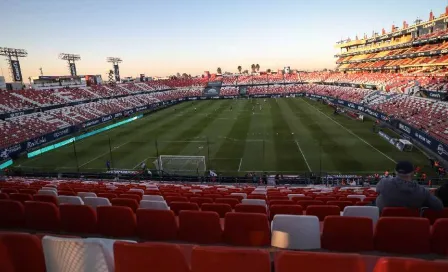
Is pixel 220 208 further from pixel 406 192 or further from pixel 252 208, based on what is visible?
pixel 406 192

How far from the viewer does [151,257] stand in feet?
10.4

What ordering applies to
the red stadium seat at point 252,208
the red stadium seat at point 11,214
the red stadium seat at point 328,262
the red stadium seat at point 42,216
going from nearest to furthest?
the red stadium seat at point 328,262, the red stadium seat at point 42,216, the red stadium seat at point 11,214, the red stadium seat at point 252,208

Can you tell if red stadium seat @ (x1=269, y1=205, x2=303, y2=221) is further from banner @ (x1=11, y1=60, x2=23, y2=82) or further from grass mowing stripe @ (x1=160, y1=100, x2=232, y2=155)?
banner @ (x1=11, y1=60, x2=23, y2=82)

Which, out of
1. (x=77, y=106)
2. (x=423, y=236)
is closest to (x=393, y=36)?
(x=77, y=106)

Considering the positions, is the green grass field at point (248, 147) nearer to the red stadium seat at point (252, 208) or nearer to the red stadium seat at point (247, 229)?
the red stadium seat at point (252, 208)

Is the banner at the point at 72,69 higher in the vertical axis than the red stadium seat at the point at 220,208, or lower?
higher

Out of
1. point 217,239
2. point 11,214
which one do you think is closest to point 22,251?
point 217,239

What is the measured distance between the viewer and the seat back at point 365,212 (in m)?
5.37

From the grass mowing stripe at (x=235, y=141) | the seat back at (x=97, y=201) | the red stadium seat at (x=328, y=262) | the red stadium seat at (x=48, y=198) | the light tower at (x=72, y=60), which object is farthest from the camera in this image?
the light tower at (x=72, y=60)

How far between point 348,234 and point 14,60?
7616 cm

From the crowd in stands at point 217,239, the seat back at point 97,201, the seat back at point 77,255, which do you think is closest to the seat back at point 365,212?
the crowd in stands at point 217,239

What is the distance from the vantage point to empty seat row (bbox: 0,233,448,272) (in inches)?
110

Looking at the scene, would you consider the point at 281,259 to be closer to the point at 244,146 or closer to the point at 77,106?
the point at 244,146

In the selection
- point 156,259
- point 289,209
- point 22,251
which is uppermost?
point 156,259
